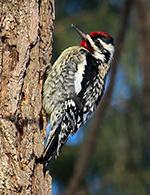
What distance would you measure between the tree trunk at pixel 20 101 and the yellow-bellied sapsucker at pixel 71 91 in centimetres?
42

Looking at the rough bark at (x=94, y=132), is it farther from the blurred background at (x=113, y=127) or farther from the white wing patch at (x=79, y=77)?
the white wing patch at (x=79, y=77)

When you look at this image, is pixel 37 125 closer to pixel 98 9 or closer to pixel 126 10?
pixel 126 10

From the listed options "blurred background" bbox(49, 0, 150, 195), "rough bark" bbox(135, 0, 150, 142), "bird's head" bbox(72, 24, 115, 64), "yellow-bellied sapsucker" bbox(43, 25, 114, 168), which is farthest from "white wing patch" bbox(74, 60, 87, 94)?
"blurred background" bbox(49, 0, 150, 195)

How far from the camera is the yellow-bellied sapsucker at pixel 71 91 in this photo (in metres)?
3.45

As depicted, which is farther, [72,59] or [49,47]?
[72,59]

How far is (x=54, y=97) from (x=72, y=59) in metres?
0.48

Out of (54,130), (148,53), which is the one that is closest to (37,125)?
(54,130)

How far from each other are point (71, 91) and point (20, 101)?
1.02 metres

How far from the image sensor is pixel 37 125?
9.30ft

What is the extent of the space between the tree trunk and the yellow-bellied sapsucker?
418 millimetres

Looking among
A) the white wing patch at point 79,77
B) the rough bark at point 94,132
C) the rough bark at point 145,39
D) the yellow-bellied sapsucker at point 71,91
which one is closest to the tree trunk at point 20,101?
the yellow-bellied sapsucker at point 71,91

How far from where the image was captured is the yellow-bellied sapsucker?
3.45 m

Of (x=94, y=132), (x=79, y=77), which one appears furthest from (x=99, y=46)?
(x=94, y=132)

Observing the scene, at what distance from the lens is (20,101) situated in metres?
2.71
